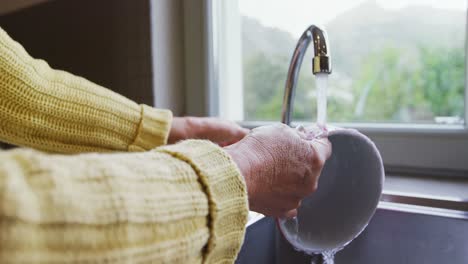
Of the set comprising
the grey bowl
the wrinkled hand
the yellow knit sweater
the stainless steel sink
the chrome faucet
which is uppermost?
the chrome faucet

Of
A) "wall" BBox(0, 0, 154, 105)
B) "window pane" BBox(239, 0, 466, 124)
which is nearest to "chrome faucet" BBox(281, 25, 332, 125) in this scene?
"window pane" BBox(239, 0, 466, 124)

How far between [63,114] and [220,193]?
39 cm

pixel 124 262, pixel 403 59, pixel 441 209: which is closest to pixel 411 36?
pixel 403 59

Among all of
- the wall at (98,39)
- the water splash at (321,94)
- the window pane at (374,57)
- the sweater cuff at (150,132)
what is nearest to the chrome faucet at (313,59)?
the water splash at (321,94)

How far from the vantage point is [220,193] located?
339mm

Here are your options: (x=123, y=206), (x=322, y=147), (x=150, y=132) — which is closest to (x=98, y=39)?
(x=150, y=132)

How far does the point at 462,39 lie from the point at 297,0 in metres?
0.35

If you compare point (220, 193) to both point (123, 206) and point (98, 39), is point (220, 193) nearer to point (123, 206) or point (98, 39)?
point (123, 206)

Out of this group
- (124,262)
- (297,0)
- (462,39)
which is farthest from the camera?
(297,0)

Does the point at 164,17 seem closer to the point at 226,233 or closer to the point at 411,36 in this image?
the point at 411,36

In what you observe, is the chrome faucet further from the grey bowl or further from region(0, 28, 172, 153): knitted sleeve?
region(0, 28, 172, 153): knitted sleeve

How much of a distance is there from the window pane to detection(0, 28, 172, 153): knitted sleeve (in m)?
0.40

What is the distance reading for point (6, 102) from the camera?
600mm

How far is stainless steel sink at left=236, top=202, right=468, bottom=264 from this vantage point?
620 mm
